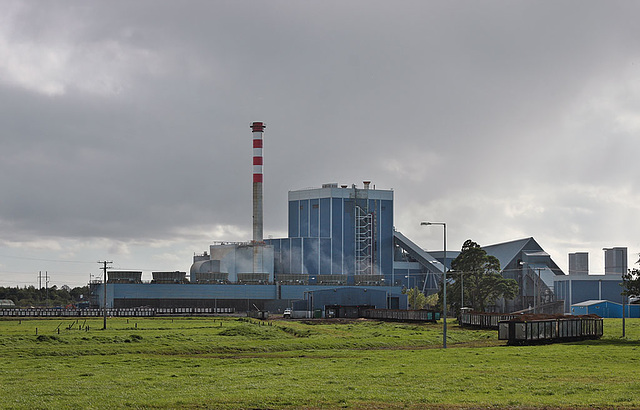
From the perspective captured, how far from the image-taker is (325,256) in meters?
196

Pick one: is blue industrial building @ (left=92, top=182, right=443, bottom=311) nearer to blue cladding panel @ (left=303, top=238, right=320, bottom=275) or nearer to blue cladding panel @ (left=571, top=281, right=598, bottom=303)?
blue cladding panel @ (left=303, top=238, right=320, bottom=275)

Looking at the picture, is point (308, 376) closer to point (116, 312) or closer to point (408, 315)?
point (408, 315)

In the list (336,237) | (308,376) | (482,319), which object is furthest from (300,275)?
(308,376)

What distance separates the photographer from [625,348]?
211 ft

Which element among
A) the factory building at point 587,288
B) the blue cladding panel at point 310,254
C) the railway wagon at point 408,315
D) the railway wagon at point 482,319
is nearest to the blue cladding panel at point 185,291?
the blue cladding panel at point 310,254

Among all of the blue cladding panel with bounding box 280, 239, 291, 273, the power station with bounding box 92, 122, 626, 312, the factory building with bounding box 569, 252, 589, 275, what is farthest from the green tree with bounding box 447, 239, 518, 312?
the blue cladding panel with bounding box 280, 239, 291, 273

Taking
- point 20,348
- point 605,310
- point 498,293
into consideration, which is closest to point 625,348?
point 20,348

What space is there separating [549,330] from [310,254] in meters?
124

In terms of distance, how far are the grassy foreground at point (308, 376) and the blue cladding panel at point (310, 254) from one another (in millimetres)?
122530

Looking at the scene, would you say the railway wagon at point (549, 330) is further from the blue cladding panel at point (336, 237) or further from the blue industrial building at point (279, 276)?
the blue cladding panel at point (336, 237)

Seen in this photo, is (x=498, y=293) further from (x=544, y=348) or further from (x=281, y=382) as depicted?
(x=281, y=382)

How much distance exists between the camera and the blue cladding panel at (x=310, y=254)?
643 ft

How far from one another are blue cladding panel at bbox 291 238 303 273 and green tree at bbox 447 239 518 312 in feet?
224

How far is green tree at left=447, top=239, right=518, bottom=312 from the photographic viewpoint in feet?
428
